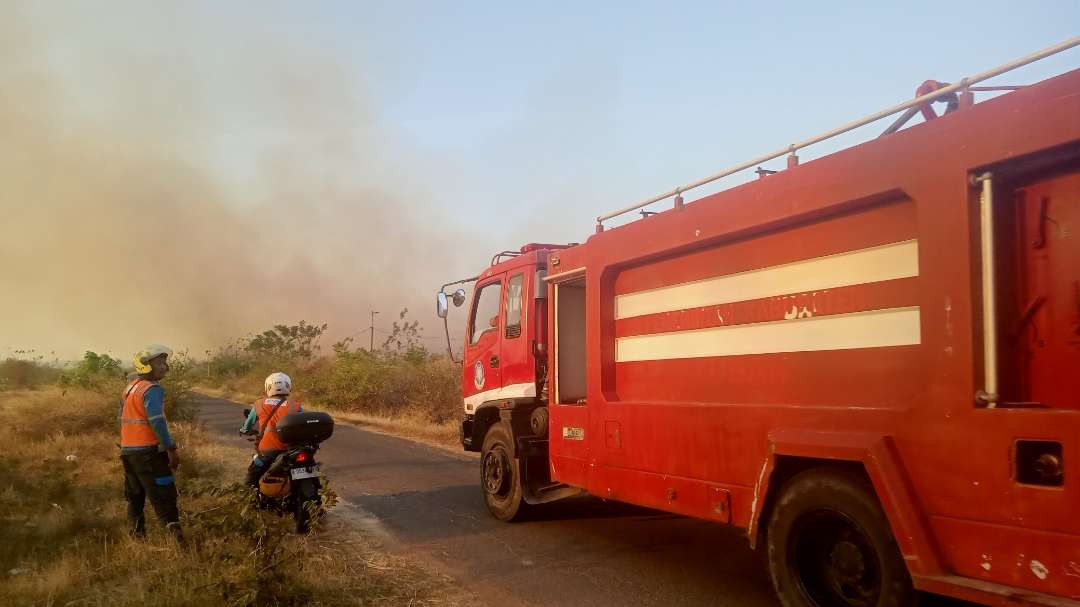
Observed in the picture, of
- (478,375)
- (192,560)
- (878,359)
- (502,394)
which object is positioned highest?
(878,359)

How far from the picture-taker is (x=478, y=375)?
848cm

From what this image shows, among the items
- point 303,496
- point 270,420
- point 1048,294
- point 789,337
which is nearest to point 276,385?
point 270,420

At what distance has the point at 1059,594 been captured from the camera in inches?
110

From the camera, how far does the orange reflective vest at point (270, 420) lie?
6.46m

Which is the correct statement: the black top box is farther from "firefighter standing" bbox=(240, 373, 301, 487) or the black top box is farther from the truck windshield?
the truck windshield

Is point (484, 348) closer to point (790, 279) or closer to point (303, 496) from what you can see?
point (303, 496)

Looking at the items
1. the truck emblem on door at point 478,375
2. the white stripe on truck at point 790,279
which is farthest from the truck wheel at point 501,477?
the white stripe on truck at point 790,279

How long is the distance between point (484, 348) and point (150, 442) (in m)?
3.73

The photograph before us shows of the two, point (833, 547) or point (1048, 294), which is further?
point (833, 547)

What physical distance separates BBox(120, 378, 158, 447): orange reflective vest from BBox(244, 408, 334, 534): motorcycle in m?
1.00

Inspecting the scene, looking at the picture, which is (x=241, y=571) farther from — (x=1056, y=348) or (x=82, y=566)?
(x=1056, y=348)

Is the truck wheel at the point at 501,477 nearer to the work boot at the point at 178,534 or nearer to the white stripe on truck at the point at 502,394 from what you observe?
the white stripe on truck at the point at 502,394

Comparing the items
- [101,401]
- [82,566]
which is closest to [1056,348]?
[82,566]

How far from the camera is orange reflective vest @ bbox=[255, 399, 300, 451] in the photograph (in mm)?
6457
